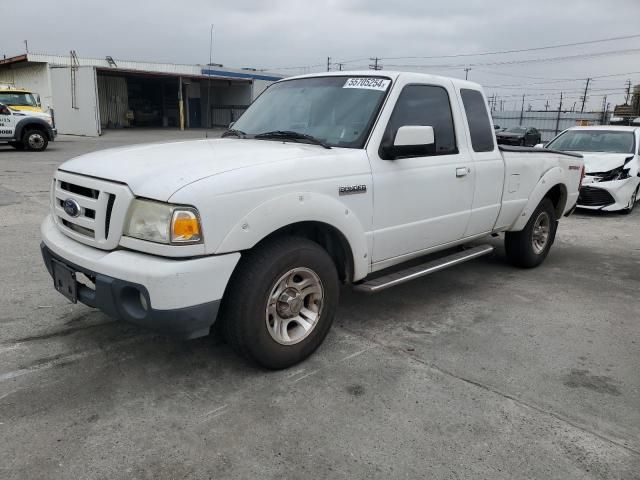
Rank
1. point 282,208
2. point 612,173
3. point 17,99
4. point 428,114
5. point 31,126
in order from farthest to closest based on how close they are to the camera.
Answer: point 31,126 → point 17,99 → point 612,173 → point 428,114 → point 282,208

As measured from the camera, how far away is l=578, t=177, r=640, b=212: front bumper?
9.19 meters

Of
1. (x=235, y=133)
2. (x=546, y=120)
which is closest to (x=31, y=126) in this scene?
(x=235, y=133)

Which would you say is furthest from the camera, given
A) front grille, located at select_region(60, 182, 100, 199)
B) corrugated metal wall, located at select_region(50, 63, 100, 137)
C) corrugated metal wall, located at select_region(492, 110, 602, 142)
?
corrugated metal wall, located at select_region(492, 110, 602, 142)

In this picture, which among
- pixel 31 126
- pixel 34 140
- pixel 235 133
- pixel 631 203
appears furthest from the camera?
pixel 34 140

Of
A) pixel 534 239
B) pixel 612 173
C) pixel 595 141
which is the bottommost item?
pixel 534 239

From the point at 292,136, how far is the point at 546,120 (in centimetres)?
4571

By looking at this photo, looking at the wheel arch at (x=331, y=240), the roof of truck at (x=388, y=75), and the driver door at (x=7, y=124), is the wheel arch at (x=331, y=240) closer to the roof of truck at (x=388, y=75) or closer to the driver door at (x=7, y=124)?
the roof of truck at (x=388, y=75)

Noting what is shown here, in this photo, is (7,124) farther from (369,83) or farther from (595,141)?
(595,141)

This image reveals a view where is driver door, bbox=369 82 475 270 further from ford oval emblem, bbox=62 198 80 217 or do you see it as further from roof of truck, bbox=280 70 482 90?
ford oval emblem, bbox=62 198 80 217

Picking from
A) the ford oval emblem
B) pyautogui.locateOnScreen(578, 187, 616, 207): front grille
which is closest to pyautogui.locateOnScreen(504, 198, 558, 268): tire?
pyautogui.locateOnScreen(578, 187, 616, 207): front grille

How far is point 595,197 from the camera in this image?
365 inches

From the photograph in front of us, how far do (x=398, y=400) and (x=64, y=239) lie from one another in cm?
225

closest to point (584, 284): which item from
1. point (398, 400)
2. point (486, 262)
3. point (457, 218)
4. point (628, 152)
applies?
point (486, 262)

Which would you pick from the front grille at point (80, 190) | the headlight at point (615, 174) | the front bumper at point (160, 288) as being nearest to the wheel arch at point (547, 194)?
the front bumper at point (160, 288)
